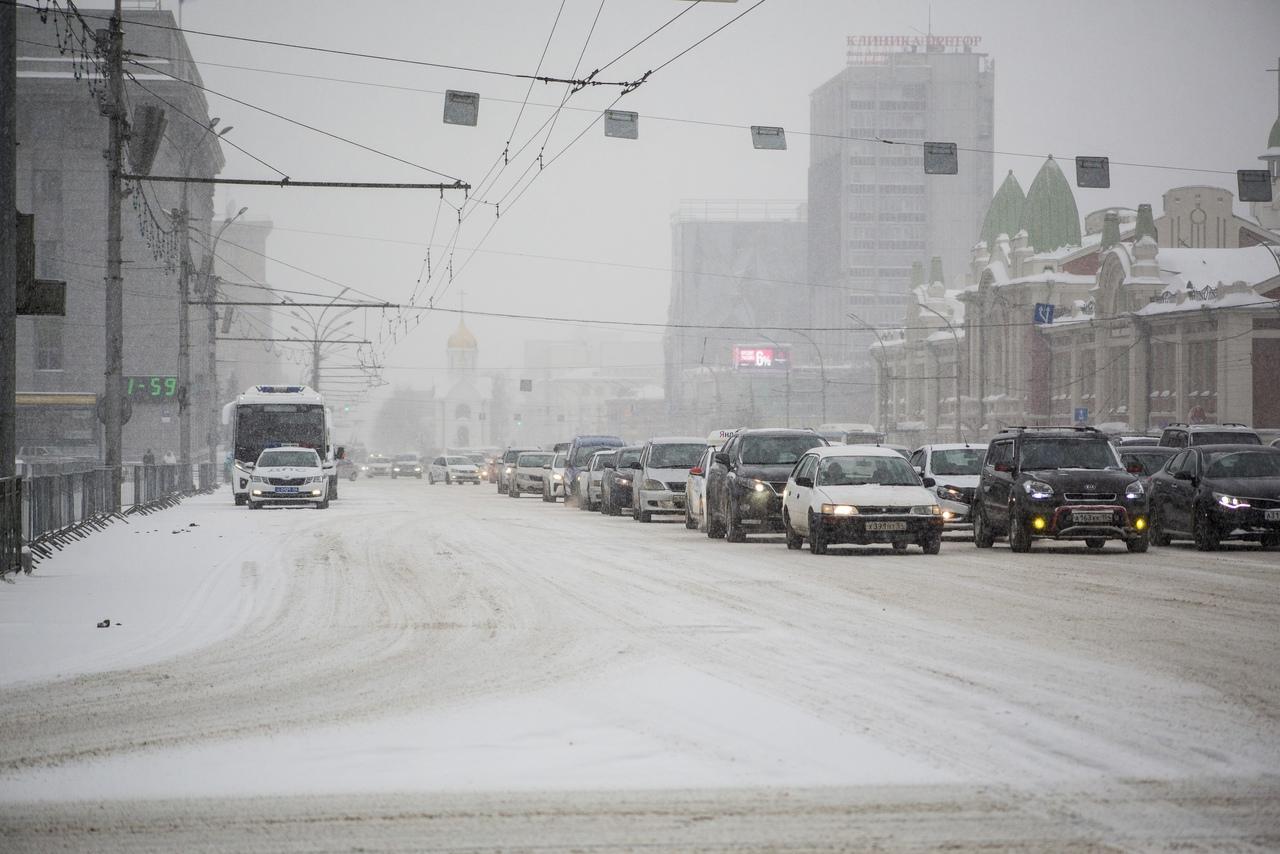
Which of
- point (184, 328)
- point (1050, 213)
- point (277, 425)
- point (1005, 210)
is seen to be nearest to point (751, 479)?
point (277, 425)

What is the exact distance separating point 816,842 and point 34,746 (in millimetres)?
4119

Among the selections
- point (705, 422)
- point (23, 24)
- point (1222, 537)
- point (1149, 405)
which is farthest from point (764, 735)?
point (705, 422)

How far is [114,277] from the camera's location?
34594 mm

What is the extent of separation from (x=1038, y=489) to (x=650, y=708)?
15016mm

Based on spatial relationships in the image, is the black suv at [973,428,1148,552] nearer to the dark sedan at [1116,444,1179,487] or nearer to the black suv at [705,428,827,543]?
the black suv at [705,428,827,543]

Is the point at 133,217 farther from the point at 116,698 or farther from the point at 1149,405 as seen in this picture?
the point at 116,698

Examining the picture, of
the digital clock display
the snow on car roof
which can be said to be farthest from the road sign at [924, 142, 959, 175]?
the digital clock display

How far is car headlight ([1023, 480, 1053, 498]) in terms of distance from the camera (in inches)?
900

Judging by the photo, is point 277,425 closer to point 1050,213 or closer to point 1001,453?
point 1001,453

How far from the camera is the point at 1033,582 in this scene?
17.5 m

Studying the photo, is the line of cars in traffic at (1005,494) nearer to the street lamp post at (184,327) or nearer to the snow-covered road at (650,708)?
the snow-covered road at (650,708)

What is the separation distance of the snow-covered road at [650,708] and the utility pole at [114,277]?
1635cm

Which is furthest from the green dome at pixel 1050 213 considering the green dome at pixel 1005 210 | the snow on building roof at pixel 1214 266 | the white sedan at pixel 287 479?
the white sedan at pixel 287 479

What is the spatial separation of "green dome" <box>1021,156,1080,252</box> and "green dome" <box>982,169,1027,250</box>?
579 centimetres
